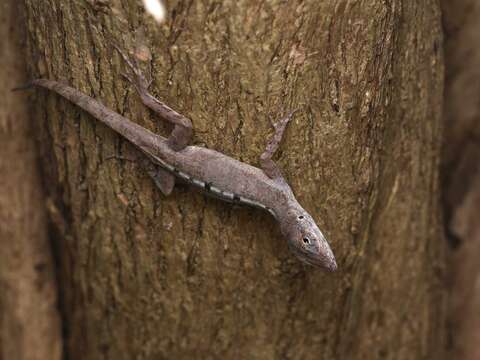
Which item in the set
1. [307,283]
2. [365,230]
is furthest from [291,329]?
[365,230]

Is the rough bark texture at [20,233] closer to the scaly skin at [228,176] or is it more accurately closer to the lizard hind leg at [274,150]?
the scaly skin at [228,176]

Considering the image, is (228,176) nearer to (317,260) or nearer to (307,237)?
(307,237)

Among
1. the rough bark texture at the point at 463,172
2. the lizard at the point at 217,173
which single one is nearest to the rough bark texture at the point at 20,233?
Answer: the lizard at the point at 217,173

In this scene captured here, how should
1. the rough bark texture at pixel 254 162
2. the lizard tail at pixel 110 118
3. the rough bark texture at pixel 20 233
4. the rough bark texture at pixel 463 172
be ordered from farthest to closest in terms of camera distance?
1. the rough bark texture at pixel 463 172
2. the rough bark texture at pixel 20 233
3. the lizard tail at pixel 110 118
4. the rough bark texture at pixel 254 162

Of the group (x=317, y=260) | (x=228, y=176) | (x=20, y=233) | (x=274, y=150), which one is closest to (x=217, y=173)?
(x=228, y=176)

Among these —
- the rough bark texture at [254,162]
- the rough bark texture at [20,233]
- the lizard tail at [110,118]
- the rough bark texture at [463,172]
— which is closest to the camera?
the rough bark texture at [254,162]

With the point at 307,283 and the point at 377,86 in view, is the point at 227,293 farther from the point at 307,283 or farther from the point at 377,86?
the point at 377,86
